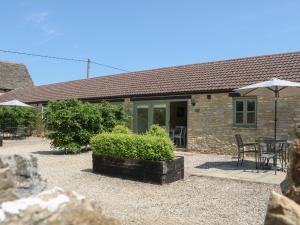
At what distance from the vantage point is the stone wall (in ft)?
46.2

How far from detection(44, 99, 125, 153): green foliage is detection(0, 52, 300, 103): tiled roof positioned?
3478 millimetres

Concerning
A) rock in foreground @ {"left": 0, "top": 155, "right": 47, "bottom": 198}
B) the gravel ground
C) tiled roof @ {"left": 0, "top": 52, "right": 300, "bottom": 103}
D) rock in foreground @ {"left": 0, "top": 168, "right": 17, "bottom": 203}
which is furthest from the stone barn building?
rock in foreground @ {"left": 0, "top": 168, "right": 17, "bottom": 203}

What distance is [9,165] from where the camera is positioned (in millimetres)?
3859

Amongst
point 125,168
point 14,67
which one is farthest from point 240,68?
point 14,67

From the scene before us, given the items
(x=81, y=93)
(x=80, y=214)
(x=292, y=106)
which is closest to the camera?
(x=80, y=214)

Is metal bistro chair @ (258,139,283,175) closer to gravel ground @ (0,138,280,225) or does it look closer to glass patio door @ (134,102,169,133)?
gravel ground @ (0,138,280,225)

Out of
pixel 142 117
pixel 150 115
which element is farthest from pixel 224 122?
pixel 142 117

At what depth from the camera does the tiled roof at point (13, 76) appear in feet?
135

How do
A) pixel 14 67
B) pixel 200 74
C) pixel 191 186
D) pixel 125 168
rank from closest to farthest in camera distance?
1. pixel 191 186
2. pixel 125 168
3. pixel 200 74
4. pixel 14 67

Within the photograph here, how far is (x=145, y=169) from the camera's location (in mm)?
9078

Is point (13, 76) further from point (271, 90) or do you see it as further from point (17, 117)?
point (271, 90)

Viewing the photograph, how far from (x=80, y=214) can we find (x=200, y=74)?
1591 centimetres

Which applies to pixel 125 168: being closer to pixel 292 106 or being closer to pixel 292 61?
pixel 292 106

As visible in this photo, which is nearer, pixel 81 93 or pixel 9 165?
pixel 9 165
